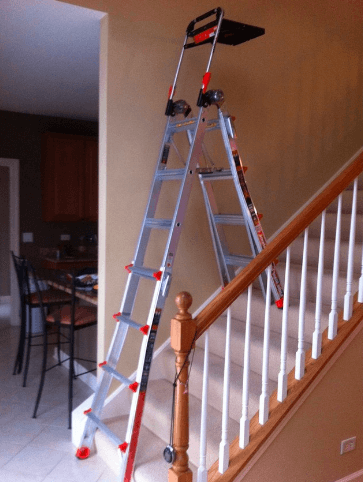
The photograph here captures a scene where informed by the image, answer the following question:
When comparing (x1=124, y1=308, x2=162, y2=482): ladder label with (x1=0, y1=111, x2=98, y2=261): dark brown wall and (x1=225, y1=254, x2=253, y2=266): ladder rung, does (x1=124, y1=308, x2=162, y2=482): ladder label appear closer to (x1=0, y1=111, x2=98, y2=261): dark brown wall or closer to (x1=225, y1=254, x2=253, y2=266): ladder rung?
(x1=225, y1=254, x2=253, y2=266): ladder rung

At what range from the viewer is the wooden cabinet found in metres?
6.18

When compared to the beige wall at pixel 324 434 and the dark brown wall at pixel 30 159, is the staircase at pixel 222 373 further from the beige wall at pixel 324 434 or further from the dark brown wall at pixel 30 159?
the dark brown wall at pixel 30 159

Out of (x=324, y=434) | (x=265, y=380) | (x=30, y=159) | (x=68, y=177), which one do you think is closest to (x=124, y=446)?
(x=265, y=380)

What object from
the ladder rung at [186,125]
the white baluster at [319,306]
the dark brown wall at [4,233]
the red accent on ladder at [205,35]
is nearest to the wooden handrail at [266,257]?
the white baluster at [319,306]

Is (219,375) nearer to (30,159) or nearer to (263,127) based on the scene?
(263,127)

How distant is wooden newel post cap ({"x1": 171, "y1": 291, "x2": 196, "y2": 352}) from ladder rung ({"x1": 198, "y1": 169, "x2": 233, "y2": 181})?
1062 mm

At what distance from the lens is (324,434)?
100 inches

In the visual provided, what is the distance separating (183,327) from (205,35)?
1694mm

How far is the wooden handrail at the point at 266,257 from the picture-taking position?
2.07 metres

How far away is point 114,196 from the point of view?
9.87ft

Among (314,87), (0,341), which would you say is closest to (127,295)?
(314,87)

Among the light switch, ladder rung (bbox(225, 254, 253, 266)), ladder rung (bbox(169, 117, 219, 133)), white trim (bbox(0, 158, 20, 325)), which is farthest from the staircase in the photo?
the light switch

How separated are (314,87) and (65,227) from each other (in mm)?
3922

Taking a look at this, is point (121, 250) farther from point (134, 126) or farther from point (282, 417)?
point (282, 417)
